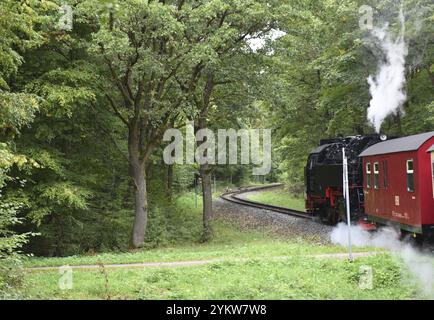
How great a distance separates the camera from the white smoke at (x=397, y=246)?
9617 millimetres

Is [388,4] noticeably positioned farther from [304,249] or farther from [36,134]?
[36,134]

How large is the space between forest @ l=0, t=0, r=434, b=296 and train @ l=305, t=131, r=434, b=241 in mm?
3153

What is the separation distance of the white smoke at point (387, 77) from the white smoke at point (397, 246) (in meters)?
5.19

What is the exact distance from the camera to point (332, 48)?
2386 cm

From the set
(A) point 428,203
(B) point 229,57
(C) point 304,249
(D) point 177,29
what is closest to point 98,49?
(D) point 177,29

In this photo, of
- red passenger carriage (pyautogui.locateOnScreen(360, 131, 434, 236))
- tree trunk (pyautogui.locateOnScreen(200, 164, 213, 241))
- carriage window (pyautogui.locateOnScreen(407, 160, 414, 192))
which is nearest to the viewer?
red passenger carriage (pyautogui.locateOnScreen(360, 131, 434, 236))

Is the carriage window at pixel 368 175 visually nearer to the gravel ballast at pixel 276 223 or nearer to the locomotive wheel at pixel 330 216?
the gravel ballast at pixel 276 223

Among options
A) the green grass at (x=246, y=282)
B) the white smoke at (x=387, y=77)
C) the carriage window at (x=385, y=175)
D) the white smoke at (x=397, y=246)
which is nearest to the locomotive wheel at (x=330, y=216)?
the white smoke at (x=397, y=246)

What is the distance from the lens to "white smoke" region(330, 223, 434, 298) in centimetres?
962

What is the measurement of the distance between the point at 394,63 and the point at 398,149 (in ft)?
26.5

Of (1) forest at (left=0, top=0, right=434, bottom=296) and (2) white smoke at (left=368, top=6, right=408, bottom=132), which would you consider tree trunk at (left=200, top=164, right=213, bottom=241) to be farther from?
(2) white smoke at (left=368, top=6, right=408, bottom=132)

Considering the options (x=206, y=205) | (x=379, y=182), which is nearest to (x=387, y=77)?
(x=379, y=182)

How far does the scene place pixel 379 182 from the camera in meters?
15.7

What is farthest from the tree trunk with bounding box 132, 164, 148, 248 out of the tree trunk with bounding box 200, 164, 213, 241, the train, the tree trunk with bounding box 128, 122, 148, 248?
the train
